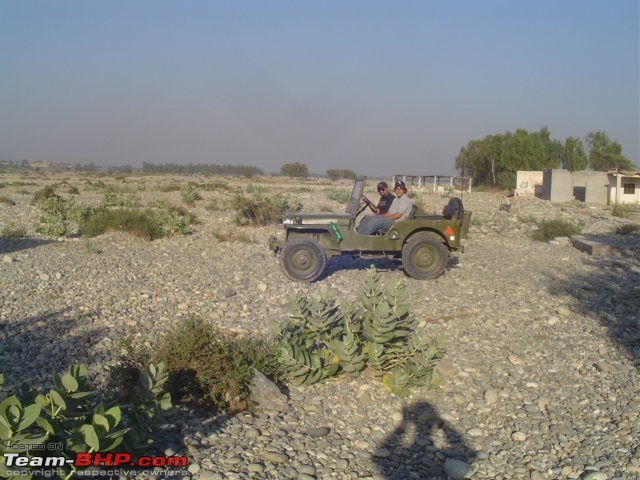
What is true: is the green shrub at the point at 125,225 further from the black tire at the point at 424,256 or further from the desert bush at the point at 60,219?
the black tire at the point at 424,256

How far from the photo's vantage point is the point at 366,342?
6367 mm

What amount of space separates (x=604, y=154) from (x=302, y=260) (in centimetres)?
5163

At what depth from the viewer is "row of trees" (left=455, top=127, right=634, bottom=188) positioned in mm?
54812

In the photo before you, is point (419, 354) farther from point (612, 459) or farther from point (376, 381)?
point (612, 459)

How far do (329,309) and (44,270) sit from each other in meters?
6.36

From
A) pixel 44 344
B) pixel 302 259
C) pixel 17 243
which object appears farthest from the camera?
pixel 17 243

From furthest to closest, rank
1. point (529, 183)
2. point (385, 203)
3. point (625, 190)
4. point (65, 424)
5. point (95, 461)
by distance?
point (529, 183), point (625, 190), point (385, 203), point (95, 461), point (65, 424)

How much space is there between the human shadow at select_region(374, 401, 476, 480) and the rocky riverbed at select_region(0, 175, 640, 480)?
2 cm

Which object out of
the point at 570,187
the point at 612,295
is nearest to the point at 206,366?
the point at 612,295

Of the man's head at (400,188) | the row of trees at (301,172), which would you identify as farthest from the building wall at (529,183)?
the row of trees at (301,172)

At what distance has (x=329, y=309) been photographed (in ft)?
20.3

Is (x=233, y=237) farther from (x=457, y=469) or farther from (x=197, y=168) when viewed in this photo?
(x=197, y=168)

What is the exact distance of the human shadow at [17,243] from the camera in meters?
12.9

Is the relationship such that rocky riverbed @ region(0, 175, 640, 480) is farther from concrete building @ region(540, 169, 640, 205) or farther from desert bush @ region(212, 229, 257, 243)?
concrete building @ region(540, 169, 640, 205)
